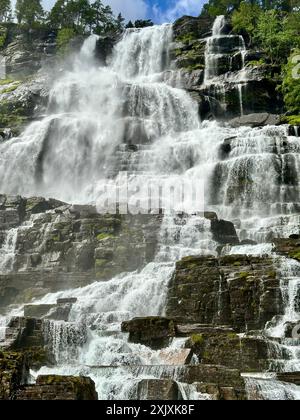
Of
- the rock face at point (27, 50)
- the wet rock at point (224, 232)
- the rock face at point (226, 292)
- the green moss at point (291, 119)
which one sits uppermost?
the rock face at point (27, 50)

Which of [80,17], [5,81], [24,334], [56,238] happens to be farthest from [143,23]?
[24,334]

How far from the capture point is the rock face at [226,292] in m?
22.5

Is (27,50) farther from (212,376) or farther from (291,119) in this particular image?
(212,376)

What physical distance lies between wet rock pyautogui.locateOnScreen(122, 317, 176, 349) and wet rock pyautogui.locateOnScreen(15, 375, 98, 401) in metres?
7.93

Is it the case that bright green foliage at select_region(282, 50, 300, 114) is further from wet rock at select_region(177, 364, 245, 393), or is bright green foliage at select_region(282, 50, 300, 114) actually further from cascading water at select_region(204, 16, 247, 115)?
wet rock at select_region(177, 364, 245, 393)

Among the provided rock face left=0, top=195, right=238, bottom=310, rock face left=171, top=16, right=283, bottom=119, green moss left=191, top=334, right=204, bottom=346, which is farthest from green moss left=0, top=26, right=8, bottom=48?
green moss left=191, top=334, right=204, bottom=346

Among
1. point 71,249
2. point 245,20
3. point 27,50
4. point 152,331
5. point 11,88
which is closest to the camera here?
point 152,331

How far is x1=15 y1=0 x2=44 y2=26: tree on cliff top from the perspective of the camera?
8462 centimetres

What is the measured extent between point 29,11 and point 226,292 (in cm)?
7476

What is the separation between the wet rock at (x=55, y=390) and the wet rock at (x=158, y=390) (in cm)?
233

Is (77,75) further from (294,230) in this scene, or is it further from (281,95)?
(294,230)

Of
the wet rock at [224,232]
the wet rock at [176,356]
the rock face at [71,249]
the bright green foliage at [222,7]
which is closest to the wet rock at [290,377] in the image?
the wet rock at [176,356]

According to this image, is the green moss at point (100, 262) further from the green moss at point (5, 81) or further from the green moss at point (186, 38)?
the green moss at point (5, 81)

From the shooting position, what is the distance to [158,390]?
1452cm
